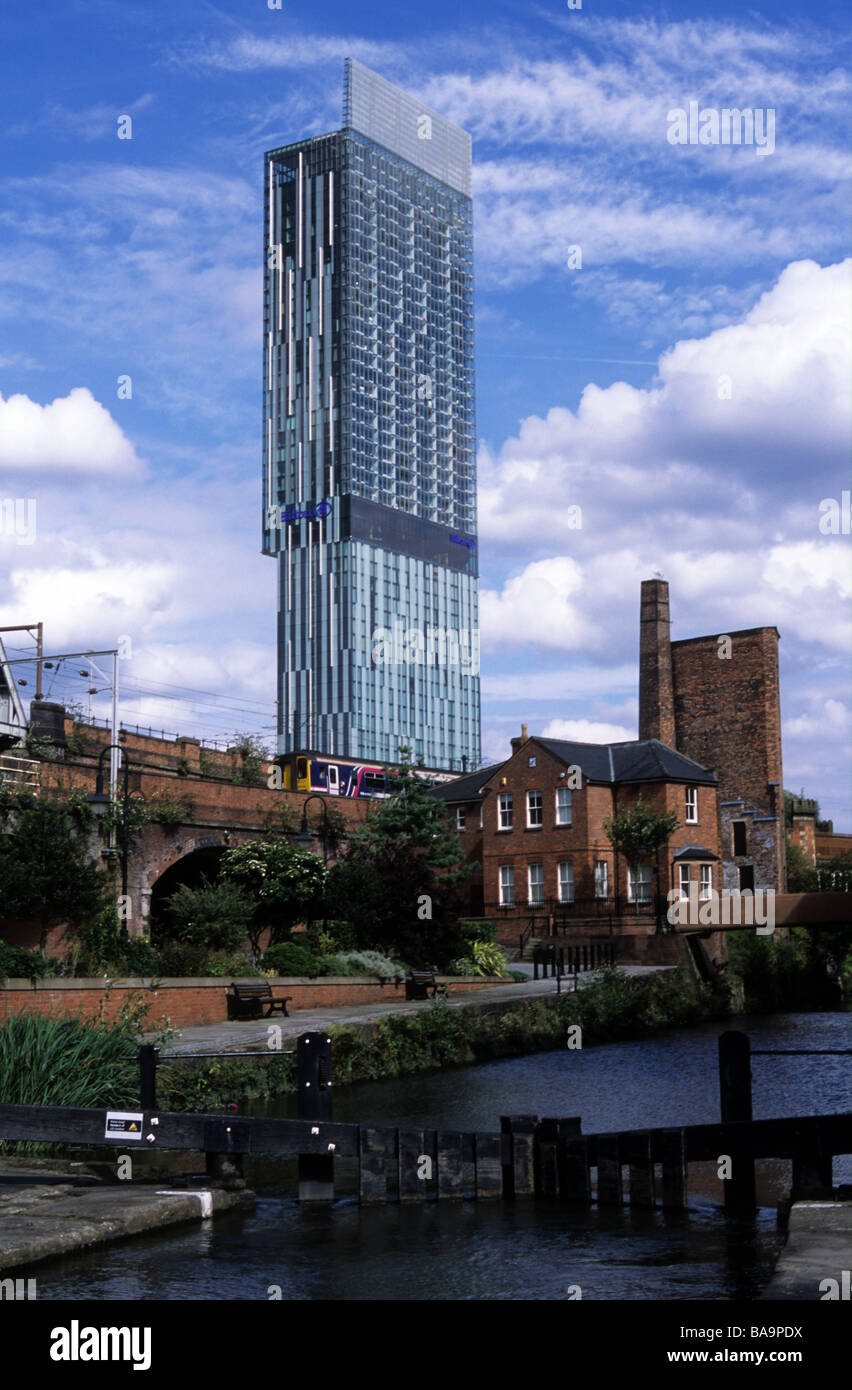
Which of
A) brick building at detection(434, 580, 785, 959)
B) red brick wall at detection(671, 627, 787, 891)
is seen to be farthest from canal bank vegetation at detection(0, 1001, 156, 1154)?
red brick wall at detection(671, 627, 787, 891)

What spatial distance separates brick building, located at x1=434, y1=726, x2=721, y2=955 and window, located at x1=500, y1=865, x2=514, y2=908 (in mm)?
36

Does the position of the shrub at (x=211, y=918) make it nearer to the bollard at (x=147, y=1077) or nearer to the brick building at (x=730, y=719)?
the bollard at (x=147, y=1077)

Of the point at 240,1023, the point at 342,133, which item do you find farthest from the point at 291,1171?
the point at 342,133

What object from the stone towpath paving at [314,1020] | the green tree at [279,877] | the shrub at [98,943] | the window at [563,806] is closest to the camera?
the stone towpath paving at [314,1020]

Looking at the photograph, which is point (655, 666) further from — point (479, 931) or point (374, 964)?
point (374, 964)

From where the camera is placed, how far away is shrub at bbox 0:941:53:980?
24641 mm

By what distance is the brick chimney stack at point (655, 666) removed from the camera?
197ft

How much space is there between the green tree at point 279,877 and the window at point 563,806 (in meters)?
13.3

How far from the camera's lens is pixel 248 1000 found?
86.6ft

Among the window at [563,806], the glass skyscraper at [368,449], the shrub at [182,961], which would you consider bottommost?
the shrub at [182,961]

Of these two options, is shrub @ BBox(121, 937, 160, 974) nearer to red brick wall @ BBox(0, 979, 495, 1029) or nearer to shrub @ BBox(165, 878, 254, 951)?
red brick wall @ BBox(0, 979, 495, 1029)

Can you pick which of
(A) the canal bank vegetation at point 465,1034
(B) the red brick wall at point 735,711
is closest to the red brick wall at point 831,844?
(B) the red brick wall at point 735,711

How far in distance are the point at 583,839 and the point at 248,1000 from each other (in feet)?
78.7

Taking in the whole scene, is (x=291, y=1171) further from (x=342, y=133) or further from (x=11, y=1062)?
(x=342, y=133)
